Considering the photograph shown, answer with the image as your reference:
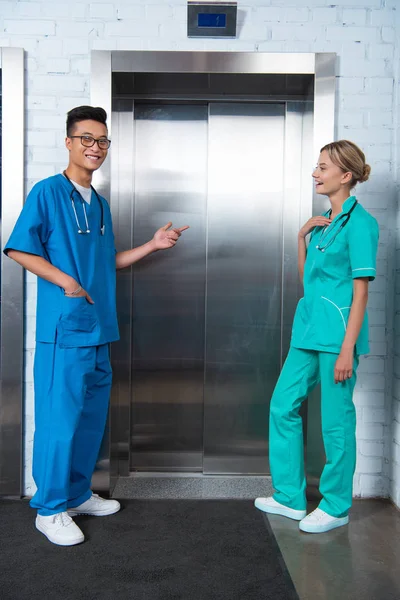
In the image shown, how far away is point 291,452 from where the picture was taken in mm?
2314

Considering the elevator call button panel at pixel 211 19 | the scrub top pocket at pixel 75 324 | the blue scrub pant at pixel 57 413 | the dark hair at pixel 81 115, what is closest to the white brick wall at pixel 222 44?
the elevator call button panel at pixel 211 19

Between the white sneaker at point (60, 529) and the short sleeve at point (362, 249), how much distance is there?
1373 mm

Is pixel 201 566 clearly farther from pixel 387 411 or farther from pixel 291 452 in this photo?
pixel 387 411

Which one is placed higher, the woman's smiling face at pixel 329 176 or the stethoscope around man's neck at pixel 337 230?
the woman's smiling face at pixel 329 176

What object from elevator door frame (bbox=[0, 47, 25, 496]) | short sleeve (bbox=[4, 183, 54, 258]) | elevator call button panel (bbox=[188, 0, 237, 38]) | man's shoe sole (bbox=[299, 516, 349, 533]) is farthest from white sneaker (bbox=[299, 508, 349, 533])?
elevator call button panel (bbox=[188, 0, 237, 38])

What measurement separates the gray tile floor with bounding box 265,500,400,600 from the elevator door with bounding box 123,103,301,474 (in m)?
0.64

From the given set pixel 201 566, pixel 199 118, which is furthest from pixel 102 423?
pixel 199 118

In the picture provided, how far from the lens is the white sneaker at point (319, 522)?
7.37ft

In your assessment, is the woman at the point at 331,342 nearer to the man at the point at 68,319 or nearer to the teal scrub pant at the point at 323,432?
the teal scrub pant at the point at 323,432

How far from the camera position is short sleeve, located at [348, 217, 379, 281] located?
211cm

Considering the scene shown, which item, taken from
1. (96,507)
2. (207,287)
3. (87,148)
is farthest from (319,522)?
(87,148)

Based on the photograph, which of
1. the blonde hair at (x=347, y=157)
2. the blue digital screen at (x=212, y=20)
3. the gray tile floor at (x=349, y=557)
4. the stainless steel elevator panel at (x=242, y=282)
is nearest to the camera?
the gray tile floor at (x=349, y=557)

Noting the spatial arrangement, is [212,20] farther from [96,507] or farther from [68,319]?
[96,507]

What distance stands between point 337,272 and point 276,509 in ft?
3.25
